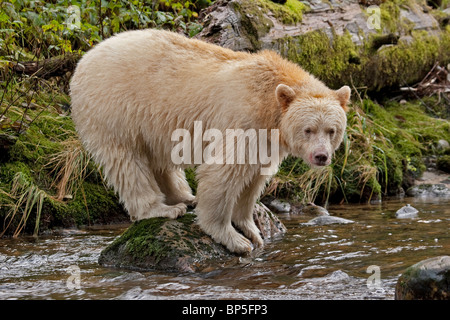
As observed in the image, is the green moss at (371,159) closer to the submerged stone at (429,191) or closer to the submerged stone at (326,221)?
the submerged stone at (429,191)

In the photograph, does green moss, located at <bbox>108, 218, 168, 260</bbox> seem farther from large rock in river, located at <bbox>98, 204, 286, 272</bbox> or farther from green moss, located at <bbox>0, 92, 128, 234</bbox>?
green moss, located at <bbox>0, 92, 128, 234</bbox>

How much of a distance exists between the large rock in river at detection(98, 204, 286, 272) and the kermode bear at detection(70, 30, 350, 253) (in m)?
0.14

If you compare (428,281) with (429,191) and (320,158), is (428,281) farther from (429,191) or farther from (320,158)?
(429,191)

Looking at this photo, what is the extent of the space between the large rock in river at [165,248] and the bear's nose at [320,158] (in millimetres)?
1315

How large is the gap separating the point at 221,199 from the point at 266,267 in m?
0.77

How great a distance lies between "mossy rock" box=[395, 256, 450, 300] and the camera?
4074mm

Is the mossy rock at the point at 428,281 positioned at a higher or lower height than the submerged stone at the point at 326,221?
higher

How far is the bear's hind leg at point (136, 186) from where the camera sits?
20.0ft

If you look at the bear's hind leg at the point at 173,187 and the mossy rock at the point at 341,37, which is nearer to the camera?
the bear's hind leg at the point at 173,187

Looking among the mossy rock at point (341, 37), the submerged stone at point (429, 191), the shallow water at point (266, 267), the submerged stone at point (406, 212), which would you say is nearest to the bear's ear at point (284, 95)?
the shallow water at point (266, 267)

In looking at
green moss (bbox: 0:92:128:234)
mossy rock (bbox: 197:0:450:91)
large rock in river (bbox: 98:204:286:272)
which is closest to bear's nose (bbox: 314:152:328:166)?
large rock in river (bbox: 98:204:286:272)

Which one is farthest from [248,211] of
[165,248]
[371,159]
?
[371,159]

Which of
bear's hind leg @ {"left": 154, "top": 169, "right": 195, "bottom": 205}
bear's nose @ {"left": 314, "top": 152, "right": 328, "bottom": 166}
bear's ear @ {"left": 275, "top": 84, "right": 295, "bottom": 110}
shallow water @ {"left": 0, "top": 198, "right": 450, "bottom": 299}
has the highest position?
bear's ear @ {"left": 275, "top": 84, "right": 295, "bottom": 110}
